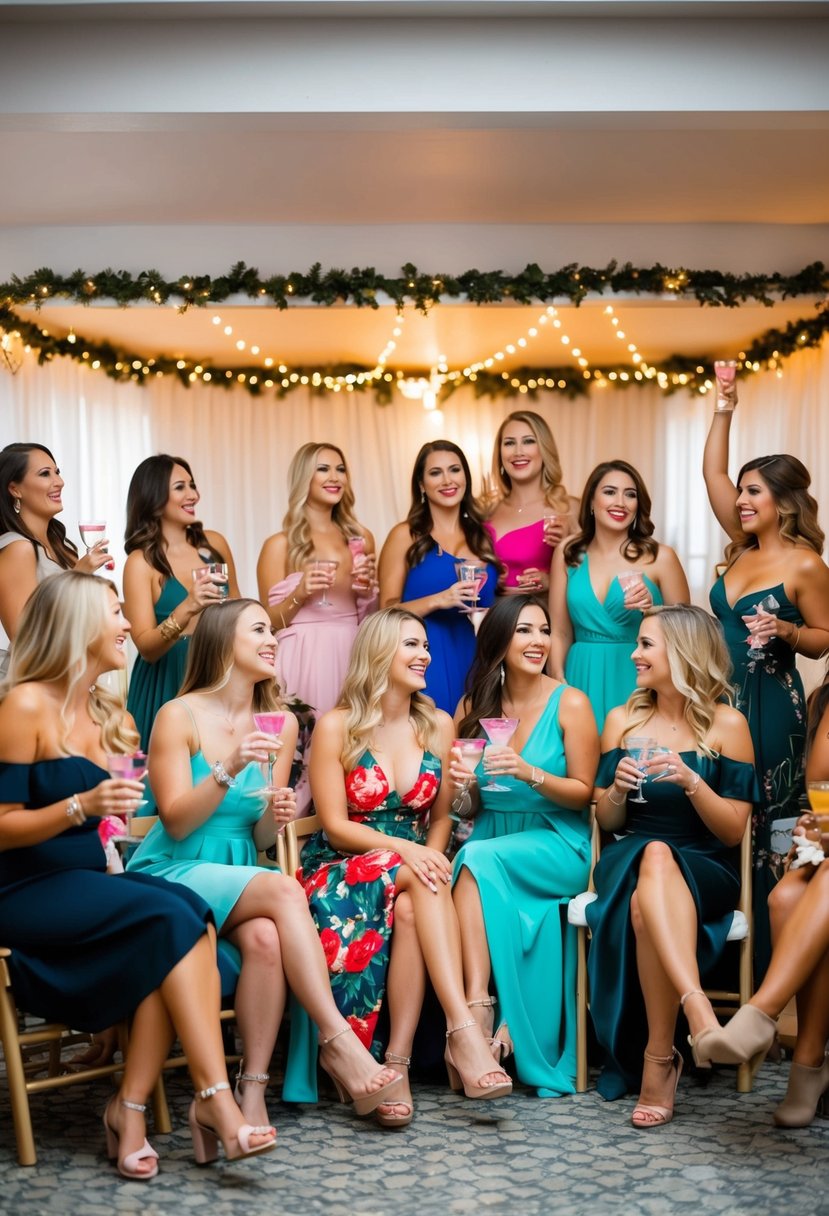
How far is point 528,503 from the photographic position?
5656 millimetres

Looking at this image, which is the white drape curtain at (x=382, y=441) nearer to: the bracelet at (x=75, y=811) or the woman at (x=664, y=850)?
the woman at (x=664, y=850)

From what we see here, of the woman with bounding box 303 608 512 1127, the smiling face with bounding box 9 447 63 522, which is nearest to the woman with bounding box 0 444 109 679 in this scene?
the smiling face with bounding box 9 447 63 522

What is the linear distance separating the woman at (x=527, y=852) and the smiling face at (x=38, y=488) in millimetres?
1708

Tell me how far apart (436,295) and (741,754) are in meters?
3.14

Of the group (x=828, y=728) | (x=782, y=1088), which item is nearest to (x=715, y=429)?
(x=828, y=728)

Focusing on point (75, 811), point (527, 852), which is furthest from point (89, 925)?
point (527, 852)

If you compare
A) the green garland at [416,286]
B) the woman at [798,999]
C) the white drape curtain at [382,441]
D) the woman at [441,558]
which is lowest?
the woman at [798,999]

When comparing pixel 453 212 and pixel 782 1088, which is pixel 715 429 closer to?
pixel 453 212

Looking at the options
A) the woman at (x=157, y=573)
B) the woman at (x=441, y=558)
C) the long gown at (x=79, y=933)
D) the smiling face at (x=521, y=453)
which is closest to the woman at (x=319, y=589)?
the woman at (x=441, y=558)

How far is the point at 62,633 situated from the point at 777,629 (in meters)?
2.39

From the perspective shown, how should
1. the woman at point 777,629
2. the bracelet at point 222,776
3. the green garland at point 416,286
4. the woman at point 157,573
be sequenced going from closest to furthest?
the bracelet at point 222,776
the woman at point 777,629
the woman at point 157,573
the green garland at point 416,286

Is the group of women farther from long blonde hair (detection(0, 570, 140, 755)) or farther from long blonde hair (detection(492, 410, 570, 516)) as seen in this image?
long blonde hair (detection(492, 410, 570, 516))

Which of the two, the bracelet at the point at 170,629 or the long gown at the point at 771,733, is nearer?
the long gown at the point at 771,733

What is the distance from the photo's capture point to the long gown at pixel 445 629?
17.3 ft
